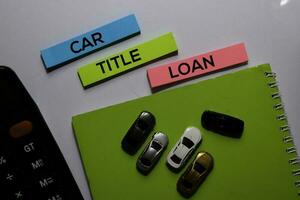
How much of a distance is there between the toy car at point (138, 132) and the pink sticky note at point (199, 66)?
0.13 ft

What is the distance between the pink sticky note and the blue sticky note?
0.06m

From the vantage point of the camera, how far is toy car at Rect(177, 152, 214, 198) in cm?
47

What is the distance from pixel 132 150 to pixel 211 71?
0.44 feet

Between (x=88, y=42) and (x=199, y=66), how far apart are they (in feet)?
0.45

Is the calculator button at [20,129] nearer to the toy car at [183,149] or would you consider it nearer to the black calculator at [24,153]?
the black calculator at [24,153]

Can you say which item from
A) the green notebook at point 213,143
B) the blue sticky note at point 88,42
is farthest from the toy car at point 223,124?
the blue sticky note at point 88,42

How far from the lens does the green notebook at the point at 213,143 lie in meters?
0.48

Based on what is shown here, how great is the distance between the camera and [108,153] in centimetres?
48

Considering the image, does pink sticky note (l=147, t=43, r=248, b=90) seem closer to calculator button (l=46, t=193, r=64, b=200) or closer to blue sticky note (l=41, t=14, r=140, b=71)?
blue sticky note (l=41, t=14, r=140, b=71)

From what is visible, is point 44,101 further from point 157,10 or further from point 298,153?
point 298,153

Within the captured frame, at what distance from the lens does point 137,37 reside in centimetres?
49

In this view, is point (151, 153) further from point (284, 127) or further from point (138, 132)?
point (284, 127)

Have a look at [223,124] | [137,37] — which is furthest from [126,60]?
[223,124]

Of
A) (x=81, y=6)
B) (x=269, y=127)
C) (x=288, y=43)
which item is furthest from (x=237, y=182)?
(x=81, y=6)
